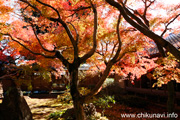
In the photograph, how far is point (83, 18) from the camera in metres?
5.67

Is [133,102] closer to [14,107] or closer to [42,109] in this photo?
[42,109]

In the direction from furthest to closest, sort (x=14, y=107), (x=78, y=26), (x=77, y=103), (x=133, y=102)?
(x=133, y=102), (x=14, y=107), (x=78, y=26), (x=77, y=103)

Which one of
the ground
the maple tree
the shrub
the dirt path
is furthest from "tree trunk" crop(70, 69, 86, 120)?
the shrub

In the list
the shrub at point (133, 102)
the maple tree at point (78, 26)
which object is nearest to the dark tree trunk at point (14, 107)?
the maple tree at point (78, 26)

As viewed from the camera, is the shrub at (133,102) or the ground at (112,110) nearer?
the ground at (112,110)

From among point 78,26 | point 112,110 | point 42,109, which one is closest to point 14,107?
point 42,109

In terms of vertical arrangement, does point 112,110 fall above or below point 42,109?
below

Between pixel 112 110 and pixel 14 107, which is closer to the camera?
pixel 14 107

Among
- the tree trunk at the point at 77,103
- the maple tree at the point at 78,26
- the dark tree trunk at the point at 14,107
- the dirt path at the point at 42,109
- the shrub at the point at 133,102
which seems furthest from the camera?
the shrub at the point at 133,102

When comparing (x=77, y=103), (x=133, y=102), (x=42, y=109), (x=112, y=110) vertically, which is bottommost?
(x=112, y=110)

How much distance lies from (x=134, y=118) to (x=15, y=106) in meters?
6.75

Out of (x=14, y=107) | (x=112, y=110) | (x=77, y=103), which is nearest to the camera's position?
(x=77, y=103)

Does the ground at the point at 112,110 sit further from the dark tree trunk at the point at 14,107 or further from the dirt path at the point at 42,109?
the dark tree trunk at the point at 14,107

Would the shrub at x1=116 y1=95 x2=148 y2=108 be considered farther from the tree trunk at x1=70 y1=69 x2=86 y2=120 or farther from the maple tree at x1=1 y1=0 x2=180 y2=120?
the tree trunk at x1=70 y1=69 x2=86 y2=120
